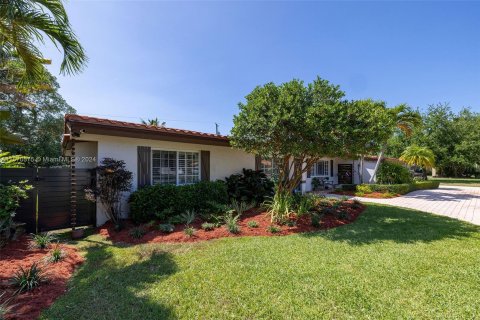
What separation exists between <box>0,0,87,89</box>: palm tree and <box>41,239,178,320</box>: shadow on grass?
Result: 13.7ft

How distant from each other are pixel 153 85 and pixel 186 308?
1461 cm

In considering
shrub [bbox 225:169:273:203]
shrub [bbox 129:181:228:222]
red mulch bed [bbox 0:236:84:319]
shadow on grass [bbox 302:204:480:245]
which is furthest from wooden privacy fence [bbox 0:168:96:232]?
shadow on grass [bbox 302:204:480:245]

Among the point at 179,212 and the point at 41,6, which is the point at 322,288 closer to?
the point at 179,212

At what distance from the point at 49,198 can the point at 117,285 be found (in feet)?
A: 16.4

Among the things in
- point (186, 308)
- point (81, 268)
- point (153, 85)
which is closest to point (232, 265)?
point (186, 308)

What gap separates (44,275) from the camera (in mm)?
4109

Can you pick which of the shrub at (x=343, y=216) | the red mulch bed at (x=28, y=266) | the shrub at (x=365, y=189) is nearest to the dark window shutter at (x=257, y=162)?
the shrub at (x=343, y=216)

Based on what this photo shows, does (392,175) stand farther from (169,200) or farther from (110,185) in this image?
(110,185)

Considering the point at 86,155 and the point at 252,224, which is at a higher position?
the point at 86,155

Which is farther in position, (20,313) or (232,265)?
(232,265)

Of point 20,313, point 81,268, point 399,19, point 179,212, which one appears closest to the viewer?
point 20,313

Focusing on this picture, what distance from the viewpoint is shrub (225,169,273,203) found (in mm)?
10312

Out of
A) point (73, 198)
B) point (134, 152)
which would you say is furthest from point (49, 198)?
point (134, 152)

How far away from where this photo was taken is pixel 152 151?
879cm
